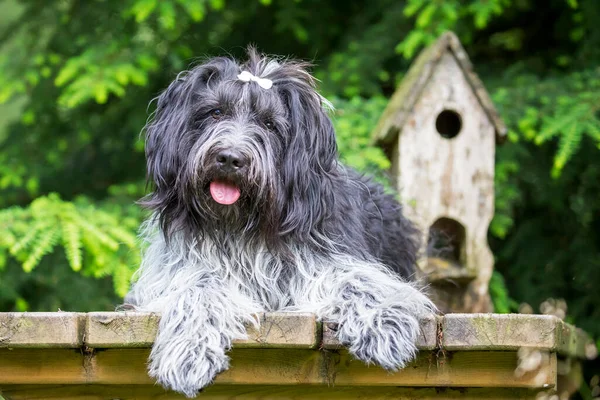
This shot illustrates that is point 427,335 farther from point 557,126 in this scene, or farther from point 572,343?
point 557,126

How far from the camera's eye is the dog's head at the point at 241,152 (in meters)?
3.14

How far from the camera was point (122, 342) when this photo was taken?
112 inches

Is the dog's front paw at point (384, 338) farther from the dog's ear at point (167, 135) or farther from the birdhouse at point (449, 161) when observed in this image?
the birdhouse at point (449, 161)

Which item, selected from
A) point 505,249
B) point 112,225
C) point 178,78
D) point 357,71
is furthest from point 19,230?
point 505,249

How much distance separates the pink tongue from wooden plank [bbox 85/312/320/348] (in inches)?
18.7

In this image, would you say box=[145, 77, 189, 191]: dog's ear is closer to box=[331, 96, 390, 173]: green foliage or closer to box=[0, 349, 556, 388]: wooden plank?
box=[0, 349, 556, 388]: wooden plank

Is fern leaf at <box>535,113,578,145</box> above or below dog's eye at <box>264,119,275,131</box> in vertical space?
above

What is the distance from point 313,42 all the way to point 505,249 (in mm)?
1868

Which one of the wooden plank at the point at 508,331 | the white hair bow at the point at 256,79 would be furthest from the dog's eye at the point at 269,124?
the wooden plank at the point at 508,331

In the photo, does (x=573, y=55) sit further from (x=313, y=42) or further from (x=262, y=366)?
(x=262, y=366)

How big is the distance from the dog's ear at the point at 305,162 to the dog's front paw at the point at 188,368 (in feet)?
2.06

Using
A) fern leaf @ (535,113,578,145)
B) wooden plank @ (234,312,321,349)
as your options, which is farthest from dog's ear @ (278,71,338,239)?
fern leaf @ (535,113,578,145)

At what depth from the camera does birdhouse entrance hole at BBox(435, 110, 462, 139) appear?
5238 millimetres

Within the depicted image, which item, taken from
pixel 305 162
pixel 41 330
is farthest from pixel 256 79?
pixel 41 330
